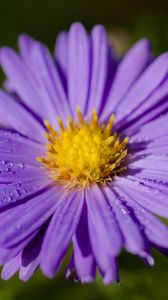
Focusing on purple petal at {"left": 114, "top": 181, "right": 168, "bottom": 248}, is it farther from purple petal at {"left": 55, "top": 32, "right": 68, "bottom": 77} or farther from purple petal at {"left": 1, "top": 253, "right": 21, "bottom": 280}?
purple petal at {"left": 55, "top": 32, "right": 68, "bottom": 77}

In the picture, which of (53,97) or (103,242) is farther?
(53,97)

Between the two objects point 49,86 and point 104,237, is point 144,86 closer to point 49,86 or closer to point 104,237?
point 49,86

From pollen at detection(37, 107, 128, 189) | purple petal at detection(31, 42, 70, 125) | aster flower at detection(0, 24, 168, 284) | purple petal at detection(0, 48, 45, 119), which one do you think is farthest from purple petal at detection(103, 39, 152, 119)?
purple petal at detection(0, 48, 45, 119)

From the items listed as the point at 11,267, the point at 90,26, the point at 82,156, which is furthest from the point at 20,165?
the point at 90,26

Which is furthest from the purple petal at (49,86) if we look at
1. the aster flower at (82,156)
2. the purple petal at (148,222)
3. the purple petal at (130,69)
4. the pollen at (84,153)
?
the purple petal at (148,222)

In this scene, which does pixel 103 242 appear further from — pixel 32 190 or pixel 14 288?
pixel 14 288

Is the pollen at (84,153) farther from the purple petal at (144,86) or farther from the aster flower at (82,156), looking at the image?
the purple petal at (144,86)

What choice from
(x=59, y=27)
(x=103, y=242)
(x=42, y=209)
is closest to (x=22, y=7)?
(x=59, y=27)
